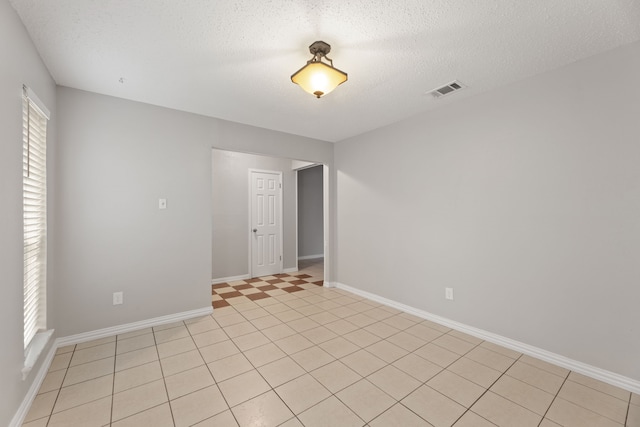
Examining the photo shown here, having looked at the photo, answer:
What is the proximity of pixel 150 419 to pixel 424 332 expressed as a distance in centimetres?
250

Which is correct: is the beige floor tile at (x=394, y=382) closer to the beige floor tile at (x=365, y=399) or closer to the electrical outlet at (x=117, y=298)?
the beige floor tile at (x=365, y=399)

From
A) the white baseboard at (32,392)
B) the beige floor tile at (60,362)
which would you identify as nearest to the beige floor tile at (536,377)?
the white baseboard at (32,392)

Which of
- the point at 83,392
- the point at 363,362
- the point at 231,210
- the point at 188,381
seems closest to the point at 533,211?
the point at 363,362

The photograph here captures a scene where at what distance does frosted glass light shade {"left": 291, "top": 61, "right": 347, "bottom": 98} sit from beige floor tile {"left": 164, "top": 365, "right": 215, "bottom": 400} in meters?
2.37

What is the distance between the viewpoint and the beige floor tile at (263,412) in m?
1.66

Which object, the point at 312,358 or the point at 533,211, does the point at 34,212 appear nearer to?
the point at 312,358

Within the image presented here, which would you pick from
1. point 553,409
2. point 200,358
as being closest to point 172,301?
point 200,358

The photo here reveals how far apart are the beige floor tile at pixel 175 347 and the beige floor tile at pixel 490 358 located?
2.58m

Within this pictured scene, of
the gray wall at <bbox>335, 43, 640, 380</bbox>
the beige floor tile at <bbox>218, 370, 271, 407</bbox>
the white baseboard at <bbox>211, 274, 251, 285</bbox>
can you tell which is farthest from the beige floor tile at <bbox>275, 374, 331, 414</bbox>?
A: the white baseboard at <bbox>211, 274, 251, 285</bbox>

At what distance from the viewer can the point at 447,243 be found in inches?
120

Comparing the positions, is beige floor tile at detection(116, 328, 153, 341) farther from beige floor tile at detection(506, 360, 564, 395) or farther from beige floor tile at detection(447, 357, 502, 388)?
beige floor tile at detection(506, 360, 564, 395)

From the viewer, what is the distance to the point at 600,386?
6.57ft

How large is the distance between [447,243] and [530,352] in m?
1.19

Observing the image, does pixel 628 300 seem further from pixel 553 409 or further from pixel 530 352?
pixel 553 409
